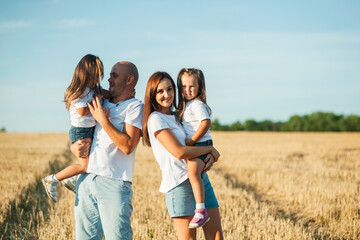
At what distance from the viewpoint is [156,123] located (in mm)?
3385

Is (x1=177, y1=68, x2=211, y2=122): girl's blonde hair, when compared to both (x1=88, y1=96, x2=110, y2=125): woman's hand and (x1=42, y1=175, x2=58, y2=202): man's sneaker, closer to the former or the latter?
(x1=88, y1=96, x2=110, y2=125): woman's hand

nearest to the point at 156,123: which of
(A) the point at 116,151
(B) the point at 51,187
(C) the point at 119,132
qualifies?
(C) the point at 119,132

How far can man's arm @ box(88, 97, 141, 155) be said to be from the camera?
328cm

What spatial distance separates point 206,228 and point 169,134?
103 cm

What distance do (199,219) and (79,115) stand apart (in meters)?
1.53

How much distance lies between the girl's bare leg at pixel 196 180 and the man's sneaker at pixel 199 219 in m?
0.10

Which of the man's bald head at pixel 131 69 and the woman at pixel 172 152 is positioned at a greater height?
the man's bald head at pixel 131 69

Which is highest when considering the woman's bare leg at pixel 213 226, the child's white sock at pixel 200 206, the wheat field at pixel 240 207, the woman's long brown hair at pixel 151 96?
the woman's long brown hair at pixel 151 96

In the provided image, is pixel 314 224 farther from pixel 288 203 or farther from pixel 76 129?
pixel 76 129

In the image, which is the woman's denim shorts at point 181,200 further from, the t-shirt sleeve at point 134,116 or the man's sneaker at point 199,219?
the t-shirt sleeve at point 134,116

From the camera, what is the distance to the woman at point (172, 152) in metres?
3.39

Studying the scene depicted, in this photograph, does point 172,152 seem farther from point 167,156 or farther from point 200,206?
point 200,206

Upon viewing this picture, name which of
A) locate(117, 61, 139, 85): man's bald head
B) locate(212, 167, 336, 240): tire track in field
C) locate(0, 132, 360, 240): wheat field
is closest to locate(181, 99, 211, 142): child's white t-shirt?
locate(117, 61, 139, 85): man's bald head

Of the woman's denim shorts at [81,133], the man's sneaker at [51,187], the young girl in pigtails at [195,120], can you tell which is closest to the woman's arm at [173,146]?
the young girl in pigtails at [195,120]
